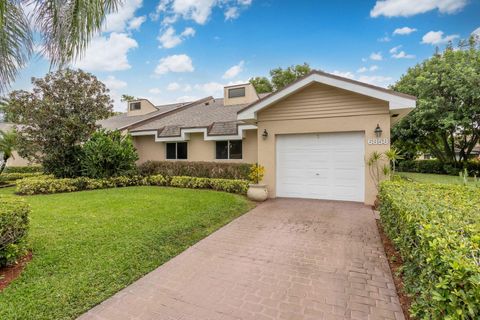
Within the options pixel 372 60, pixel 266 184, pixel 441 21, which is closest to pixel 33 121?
pixel 266 184

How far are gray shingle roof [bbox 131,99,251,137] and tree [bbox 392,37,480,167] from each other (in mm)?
14031

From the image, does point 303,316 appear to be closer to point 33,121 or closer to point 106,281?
point 106,281

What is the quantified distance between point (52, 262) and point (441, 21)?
18486 millimetres

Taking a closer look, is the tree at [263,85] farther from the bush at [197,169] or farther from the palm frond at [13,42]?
the palm frond at [13,42]

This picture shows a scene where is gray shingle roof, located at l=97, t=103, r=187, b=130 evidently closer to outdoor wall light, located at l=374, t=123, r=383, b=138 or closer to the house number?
the house number

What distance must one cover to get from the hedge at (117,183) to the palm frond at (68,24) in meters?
8.04

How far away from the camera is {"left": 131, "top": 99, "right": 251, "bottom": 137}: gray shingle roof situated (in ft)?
41.3

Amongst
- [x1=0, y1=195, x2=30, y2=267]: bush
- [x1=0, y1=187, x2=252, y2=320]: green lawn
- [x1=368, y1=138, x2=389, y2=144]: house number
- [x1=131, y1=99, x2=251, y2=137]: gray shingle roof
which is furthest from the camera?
[x1=131, y1=99, x2=251, y2=137]: gray shingle roof

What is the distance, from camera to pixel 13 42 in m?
3.74

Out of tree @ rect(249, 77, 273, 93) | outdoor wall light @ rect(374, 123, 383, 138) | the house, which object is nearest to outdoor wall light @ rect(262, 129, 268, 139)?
the house

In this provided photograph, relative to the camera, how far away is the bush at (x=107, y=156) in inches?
483

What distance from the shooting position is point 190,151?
13930 millimetres

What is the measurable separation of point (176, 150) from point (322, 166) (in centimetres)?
862

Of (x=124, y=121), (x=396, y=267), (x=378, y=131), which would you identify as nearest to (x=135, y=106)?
(x=124, y=121)
